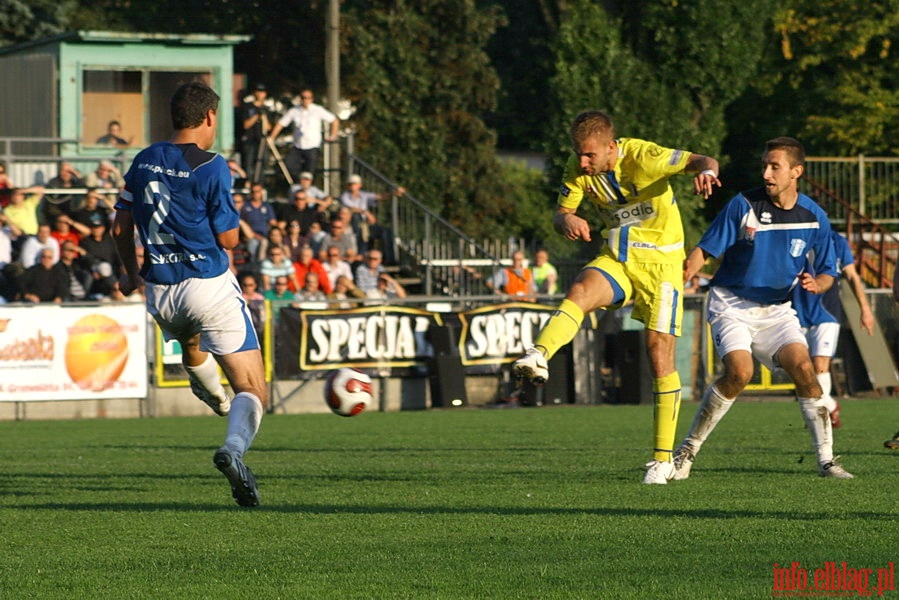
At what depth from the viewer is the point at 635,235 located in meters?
9.73

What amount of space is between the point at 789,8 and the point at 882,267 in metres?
13.5

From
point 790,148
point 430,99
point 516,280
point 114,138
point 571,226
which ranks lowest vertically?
point 516,280

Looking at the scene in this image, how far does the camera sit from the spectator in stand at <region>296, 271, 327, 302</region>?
2162 cm

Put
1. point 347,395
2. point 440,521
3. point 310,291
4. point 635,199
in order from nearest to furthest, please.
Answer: point 440,521, point 347,395, point 635,199, point 310,291

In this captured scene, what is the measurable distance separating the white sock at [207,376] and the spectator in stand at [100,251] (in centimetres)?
1230

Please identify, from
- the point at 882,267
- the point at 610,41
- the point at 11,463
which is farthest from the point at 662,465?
the point at 610,41

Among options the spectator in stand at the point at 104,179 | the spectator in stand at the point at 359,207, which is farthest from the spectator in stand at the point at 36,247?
the spectator in stand at the point at 359,207

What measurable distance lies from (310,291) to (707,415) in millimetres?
12147

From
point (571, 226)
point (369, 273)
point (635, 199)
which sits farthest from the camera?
point (369, 273)

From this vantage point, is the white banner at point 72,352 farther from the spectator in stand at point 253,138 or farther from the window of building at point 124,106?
the window of building at point 124,106

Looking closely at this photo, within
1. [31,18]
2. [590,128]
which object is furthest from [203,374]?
[31,18]

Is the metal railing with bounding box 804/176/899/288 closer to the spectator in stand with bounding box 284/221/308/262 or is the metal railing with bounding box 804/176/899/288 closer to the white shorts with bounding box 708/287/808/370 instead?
the spectator in stand with bounding box 284/221/308/262

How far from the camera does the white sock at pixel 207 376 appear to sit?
9234 millimetres

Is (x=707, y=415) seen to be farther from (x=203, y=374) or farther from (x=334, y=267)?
(x=334, y=267)
